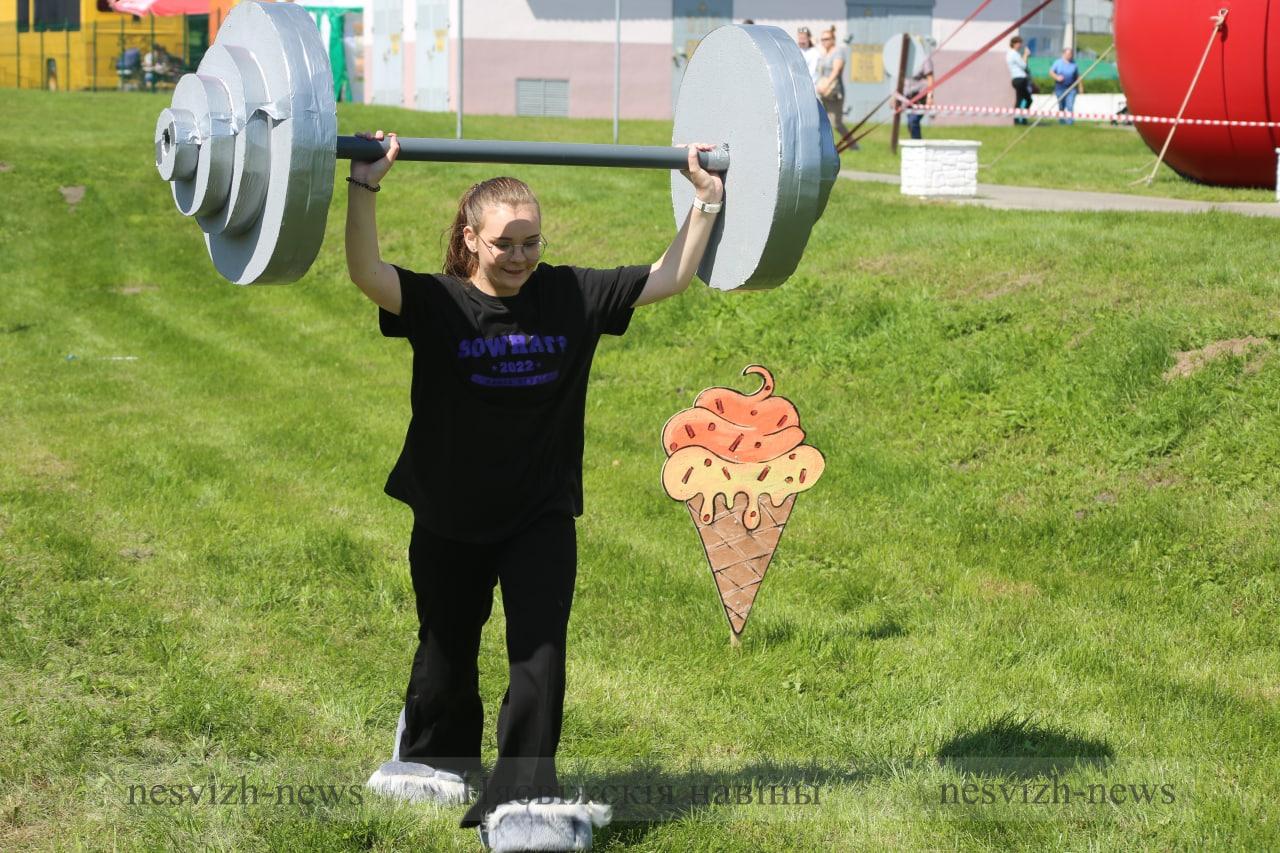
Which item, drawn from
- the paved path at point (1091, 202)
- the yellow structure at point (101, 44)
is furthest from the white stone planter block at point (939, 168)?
the yellow structure at point (101, 44)

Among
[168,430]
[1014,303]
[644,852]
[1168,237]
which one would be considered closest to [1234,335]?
[1014,303]

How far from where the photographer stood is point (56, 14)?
38.4 metres

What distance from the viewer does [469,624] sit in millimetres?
4137

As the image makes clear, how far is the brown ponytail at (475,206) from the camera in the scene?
12.7 ft

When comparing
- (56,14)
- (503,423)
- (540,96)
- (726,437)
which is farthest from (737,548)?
(56,14)

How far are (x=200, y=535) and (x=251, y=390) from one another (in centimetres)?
396

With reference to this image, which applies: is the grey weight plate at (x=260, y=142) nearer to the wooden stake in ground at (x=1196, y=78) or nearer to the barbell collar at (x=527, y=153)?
the barbell collar at (x=527, y=153)

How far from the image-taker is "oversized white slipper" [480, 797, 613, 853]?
12.4ft

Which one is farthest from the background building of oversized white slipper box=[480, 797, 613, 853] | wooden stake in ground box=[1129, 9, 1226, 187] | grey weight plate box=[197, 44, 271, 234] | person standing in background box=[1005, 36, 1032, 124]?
oversized white slipper box=[480, 797, 613, 853]

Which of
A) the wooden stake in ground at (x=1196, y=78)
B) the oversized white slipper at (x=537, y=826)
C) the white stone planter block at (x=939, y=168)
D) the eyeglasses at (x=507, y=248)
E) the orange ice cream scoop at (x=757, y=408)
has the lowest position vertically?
the oversized white slipper at (x=537, y=826)

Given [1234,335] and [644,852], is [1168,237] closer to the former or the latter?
[1234,335]

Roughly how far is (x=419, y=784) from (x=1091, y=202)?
442 inches

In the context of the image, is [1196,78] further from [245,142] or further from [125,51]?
[125,51]

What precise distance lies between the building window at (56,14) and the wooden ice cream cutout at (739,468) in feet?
117
